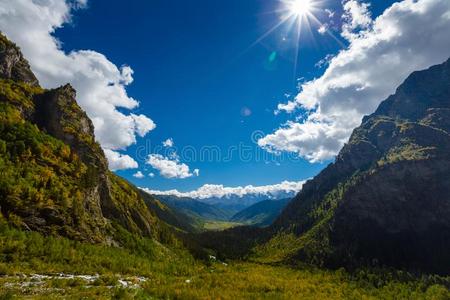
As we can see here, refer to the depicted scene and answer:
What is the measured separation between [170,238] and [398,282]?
420 feet

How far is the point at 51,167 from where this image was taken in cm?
8188

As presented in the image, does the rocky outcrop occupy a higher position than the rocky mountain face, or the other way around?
the rocky outcrop

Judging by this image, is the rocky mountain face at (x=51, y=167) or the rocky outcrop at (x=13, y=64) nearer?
the rocky mountain face at (x=51, y=167)

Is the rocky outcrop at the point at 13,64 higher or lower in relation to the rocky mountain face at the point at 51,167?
higher

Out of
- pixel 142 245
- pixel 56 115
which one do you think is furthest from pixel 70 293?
pixel 56 115

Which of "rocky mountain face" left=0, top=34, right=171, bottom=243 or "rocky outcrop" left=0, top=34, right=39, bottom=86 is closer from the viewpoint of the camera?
"rocky mountain face" left=0, top=34, right=171, bottom=243

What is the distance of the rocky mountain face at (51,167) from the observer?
209ft

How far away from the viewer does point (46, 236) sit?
59.6 metres

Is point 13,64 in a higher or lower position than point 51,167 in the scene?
higher

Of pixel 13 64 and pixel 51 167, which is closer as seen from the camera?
pixel 51 167

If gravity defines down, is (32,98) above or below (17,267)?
above

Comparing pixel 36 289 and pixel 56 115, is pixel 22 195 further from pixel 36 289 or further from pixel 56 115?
pixel 56 115

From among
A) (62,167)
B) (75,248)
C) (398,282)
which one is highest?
(62,167)

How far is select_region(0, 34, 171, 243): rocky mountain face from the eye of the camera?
6369cm
